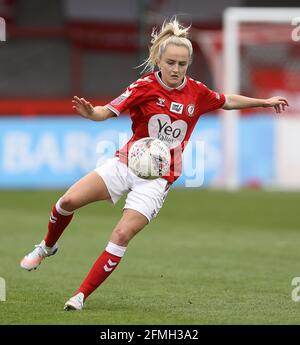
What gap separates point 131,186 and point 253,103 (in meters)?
1.33

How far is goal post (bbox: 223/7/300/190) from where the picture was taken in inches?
837

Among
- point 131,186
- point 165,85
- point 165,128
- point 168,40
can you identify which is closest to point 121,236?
point 131,186

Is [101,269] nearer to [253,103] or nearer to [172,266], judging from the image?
[253,103]

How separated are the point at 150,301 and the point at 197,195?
11777mm

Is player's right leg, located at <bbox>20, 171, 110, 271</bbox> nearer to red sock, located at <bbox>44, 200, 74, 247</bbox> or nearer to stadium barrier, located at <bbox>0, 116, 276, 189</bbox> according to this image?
red sock, located at <bbox>44, 200, 74, 247</bbox>

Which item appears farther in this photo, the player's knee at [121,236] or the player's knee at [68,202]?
the player's knee at [68,202]

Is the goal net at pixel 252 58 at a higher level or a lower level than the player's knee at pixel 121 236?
higher

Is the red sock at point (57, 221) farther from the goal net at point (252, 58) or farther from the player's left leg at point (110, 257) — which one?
the goal net at point (252, 58)

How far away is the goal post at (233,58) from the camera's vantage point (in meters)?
21.2

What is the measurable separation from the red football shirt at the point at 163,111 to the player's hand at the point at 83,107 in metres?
0.48

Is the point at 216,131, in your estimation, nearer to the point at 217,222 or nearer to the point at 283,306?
the point at 217,222

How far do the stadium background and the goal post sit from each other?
22 centimetres

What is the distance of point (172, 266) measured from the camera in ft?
34.6

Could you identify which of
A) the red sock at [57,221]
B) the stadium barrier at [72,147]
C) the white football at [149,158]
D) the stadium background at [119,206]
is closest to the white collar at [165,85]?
the white football at [149,158]
